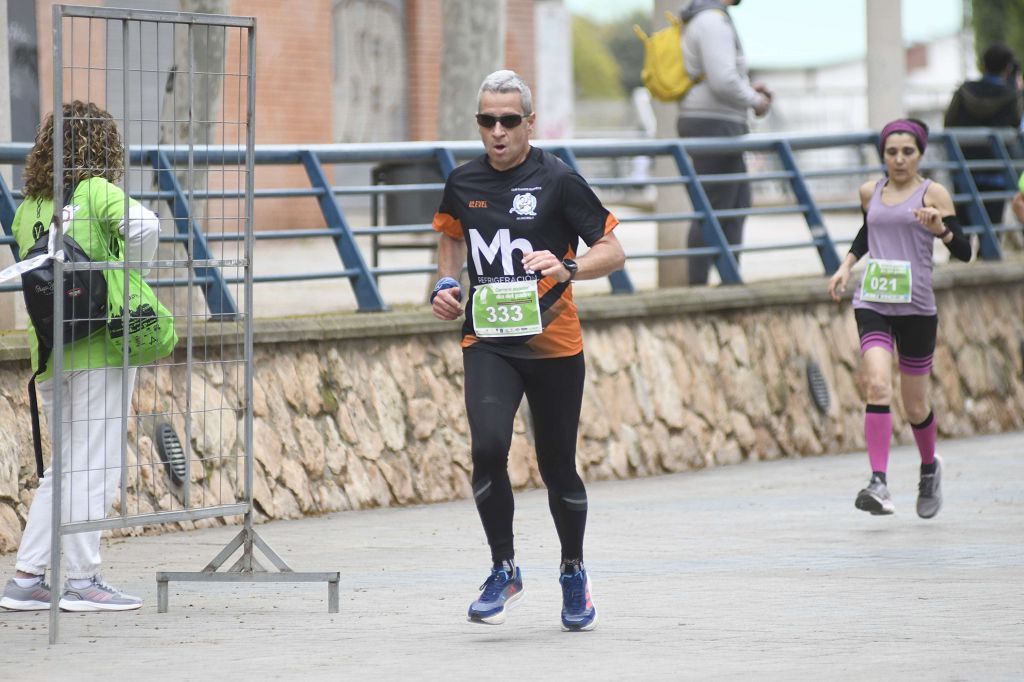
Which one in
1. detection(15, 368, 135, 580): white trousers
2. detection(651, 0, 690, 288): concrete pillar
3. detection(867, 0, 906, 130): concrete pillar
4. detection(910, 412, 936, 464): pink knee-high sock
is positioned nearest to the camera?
detection(15, 368, 135, 580): white trousers

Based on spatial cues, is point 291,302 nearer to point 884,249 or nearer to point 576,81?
point 884,249

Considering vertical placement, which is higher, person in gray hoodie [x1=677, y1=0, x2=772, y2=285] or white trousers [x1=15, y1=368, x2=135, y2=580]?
person in gray hoodie [x1=677, y1=0, x2=772, y2=285]

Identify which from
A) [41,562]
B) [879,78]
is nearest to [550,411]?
[41,562]

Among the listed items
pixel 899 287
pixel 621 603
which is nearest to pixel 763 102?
pixel 899 287

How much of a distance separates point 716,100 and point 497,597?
743cm

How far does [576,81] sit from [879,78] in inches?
3991

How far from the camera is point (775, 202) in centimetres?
3172

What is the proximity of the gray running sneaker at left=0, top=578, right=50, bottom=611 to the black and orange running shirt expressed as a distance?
1.95m

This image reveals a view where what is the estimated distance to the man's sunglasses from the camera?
688 centimetres

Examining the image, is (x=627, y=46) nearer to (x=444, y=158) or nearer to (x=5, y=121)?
(x=444, y=158)

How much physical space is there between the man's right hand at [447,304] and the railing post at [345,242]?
4.24m

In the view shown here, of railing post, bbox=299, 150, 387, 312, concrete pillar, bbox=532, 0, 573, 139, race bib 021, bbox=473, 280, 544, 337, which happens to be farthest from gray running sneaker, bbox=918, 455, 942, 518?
concrete pillar, bbox=532, 0, 573, 139

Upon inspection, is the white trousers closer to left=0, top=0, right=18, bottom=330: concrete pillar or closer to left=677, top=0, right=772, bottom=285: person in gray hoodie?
left=0, top=0, right=18, bottom=330: concrete pillar

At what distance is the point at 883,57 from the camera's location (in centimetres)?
1639
